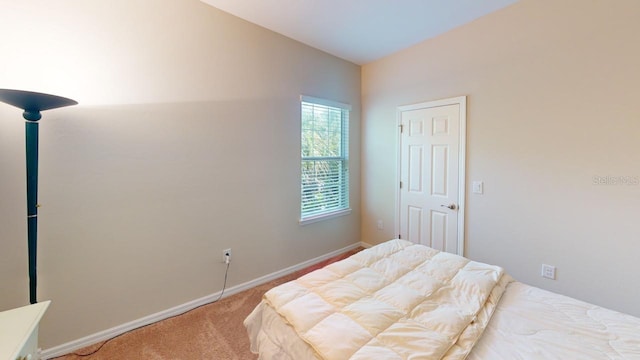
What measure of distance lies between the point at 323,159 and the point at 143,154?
1.91 m

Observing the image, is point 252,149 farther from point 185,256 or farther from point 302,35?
point 302,35

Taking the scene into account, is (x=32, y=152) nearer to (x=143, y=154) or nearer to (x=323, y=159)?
(x=143, y=154)

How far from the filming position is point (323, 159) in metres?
3.26

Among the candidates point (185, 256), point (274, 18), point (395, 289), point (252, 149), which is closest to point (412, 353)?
point (395, 289)

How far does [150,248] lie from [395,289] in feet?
6.29

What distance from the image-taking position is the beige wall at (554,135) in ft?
6.13

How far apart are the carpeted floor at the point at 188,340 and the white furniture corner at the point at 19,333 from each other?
714mm

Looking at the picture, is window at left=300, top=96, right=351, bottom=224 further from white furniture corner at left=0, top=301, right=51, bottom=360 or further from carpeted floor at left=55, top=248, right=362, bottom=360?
white furniture corner at left=0, top=301, right=51, bottom=360

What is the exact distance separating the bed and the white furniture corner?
911 mm

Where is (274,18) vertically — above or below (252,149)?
above

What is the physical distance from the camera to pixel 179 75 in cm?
213

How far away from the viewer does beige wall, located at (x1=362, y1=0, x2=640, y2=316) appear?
187 cm

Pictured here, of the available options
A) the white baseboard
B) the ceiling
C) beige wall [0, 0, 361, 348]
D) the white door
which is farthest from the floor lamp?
the white door

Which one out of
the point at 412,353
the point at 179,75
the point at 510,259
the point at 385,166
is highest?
the point at 179,75
